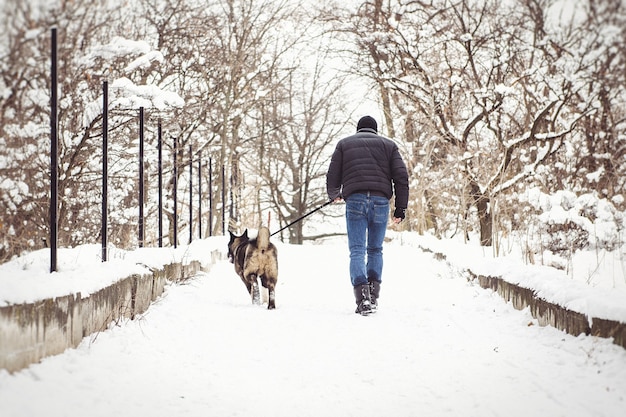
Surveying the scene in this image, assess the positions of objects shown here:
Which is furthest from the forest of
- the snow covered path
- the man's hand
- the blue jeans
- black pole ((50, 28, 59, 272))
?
the blue jeans

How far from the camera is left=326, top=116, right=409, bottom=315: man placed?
5.96 metres

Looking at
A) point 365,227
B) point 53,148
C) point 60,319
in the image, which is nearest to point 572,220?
point 365,227

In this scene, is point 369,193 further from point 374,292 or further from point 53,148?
point 53,148

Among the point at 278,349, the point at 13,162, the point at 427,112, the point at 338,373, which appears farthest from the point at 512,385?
the point at 427,112

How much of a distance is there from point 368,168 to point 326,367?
107 inches

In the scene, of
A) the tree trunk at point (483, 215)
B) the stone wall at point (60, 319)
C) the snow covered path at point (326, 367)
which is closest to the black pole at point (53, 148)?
the stone wall at point (60, 319)

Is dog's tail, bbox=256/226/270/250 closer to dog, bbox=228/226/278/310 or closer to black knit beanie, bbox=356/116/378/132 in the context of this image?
dog, bbox=228/226/278/310

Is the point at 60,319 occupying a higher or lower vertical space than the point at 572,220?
lower

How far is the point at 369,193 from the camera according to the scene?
598 cm

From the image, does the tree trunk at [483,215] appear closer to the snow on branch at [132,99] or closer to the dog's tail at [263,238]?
the dog's tail at [263,238]

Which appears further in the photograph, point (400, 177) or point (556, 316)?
Result: point (400, 177)

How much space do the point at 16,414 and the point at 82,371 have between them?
2.43 feet

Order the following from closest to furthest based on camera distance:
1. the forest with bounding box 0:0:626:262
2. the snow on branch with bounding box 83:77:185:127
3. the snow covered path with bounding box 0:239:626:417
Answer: the snow covered path with bounding box 0:239:626:417 → the forest with bounding box 0:0:626:262 → the snow on branch with bounding box 83:77:185:127

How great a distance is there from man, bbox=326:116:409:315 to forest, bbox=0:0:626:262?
2.00m
